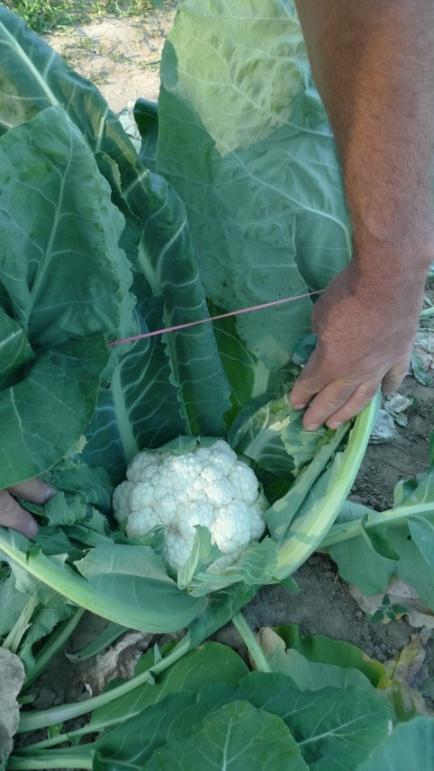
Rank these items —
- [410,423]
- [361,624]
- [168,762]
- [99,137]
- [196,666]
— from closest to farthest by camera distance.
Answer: [168,762], [99,137], [196,666], [361,624], [410,423]

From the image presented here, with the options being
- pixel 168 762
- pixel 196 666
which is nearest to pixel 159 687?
pixel 196 666

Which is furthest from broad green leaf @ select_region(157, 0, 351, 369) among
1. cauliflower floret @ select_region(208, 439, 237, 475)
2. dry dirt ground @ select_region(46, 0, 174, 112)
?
dry dirt ground @ select_region(46, 0, 174, 112)

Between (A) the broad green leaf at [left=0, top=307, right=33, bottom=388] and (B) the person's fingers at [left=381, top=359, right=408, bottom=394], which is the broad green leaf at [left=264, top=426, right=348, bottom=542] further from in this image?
(A) the broad green leaf at [left=0, top=307, right=33, bottom=388]

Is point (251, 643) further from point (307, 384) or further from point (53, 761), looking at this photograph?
point (307, 384)

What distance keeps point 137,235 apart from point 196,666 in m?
0.83

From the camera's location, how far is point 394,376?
144cm

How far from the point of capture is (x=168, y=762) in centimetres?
112

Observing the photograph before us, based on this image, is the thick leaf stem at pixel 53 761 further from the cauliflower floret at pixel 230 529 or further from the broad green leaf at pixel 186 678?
the cauliflower floret at pixel 230 529

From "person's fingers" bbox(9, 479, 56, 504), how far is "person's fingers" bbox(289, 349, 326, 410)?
51 cm

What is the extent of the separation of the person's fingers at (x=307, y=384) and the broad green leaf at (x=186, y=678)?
51cm

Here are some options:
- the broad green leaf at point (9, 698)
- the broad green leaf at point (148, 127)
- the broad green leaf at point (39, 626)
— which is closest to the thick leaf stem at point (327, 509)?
the broad green leaf at point (39, 626)

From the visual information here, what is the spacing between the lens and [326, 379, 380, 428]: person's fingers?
54.1 inches

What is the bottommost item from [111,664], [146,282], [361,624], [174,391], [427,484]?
[361,624]

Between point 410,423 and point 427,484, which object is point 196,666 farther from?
point 410,423
